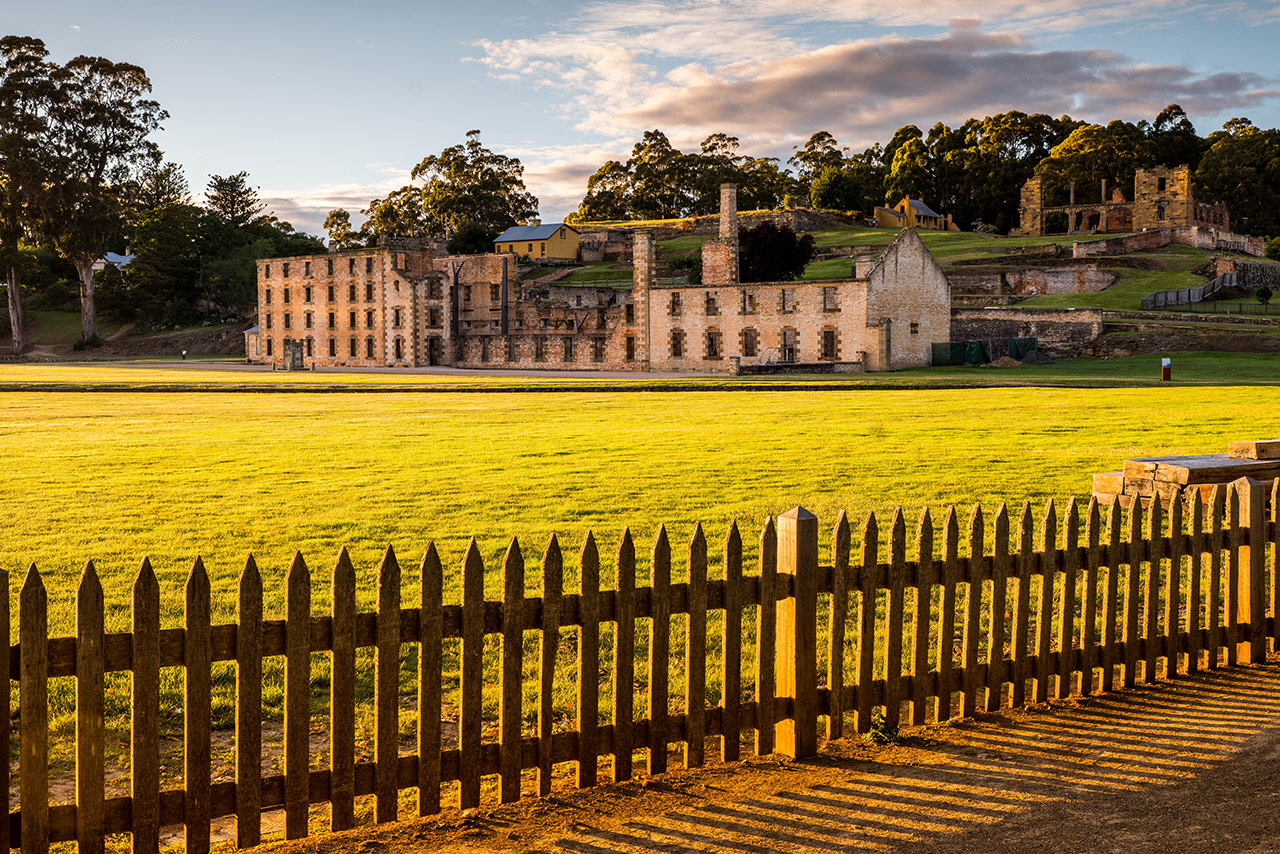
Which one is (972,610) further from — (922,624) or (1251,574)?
(1251,574)

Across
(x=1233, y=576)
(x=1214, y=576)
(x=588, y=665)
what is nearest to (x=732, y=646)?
(x=588, y=665)

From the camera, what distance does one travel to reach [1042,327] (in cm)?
6103

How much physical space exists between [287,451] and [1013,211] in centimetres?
10937

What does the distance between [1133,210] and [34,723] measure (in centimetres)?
11007

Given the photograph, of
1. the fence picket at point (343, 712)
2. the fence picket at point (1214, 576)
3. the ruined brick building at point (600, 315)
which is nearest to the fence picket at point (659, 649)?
the fence picket at point (343, 712)

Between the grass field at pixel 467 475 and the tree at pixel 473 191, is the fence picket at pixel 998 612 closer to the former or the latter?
the grass field at pixel 467 475

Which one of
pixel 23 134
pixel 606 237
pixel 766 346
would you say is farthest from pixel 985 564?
pixel 606 237

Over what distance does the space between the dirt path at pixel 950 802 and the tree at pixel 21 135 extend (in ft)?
299

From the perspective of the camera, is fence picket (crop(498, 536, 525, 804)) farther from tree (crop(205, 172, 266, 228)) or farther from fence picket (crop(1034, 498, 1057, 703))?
tree (crop(205, 172, 266, 228))

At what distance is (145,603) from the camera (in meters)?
3.92

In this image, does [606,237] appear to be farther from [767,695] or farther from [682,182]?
[767,695]

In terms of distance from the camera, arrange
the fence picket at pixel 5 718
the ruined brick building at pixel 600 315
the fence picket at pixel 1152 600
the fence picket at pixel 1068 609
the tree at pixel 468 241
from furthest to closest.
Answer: the tree at pixel 468 241, the ruined brick building at pixel 600 315, the fence picket at pixel 1152 600, the fence picket at pixel 1068 609, the fence picket at pixel 5 718

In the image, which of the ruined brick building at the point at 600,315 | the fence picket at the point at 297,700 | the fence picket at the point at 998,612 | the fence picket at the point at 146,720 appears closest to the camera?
the fence picket at the point at 146,720

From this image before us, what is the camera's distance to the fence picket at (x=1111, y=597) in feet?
19.8
